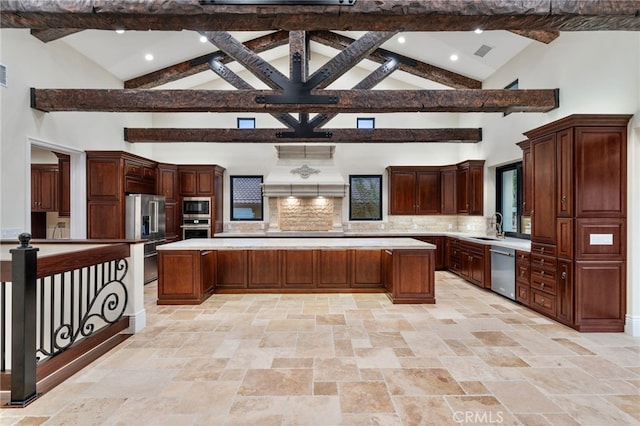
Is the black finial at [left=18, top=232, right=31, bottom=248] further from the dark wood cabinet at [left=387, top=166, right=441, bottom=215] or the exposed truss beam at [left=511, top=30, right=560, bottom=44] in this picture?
the dark wood cabinet at [left=387, top=166, right=441, bottom=215]

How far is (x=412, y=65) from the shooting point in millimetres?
→ 6867

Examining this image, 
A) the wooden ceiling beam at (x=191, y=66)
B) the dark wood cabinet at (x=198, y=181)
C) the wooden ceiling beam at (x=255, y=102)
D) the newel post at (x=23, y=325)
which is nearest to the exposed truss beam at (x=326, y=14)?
the newel post at (x=23, y=325)

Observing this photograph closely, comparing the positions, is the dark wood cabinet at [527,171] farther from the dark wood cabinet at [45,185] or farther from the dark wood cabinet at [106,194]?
the dark wood cabinet at [45,185]

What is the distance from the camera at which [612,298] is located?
370cm

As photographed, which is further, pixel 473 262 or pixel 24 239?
pixel 473 262

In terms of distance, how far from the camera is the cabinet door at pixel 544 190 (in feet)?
13.2

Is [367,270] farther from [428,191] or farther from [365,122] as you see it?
[365,122]

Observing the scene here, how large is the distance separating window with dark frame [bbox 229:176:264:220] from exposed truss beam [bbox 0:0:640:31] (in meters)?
6.13

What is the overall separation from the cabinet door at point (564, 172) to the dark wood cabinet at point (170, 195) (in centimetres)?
717

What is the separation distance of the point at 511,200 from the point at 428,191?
6.56 ft

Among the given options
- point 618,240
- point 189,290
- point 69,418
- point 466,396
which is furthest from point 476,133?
point 69,418

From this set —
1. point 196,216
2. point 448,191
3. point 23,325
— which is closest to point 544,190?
point 448,191

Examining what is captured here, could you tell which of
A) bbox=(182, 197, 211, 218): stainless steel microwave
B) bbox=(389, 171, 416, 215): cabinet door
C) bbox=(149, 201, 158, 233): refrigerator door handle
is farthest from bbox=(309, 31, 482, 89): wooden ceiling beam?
bbox=(149, 201, 158, 233): refrigerator door handle

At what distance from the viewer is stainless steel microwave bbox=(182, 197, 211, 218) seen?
7746 millimetres
